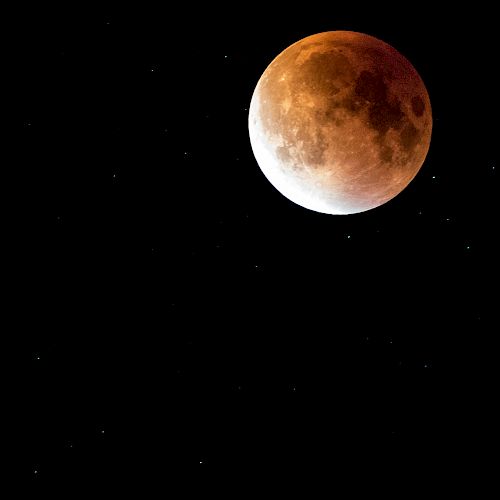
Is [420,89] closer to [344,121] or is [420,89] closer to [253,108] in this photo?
[344,121]

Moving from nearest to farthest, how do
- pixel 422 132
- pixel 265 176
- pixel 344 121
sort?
pixel 344 121, pixel 422 132, pixel 265 176

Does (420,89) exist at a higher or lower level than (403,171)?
higher

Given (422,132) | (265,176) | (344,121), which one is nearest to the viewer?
(344,121)

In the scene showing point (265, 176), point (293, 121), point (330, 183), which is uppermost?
point (293, 121)

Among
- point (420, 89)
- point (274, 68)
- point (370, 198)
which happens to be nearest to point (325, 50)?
point (274, 68)

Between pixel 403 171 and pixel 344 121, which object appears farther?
pixel 403 171

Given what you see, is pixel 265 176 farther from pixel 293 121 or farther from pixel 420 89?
pixel 420 89

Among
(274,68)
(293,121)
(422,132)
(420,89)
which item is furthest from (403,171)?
(274,68)
